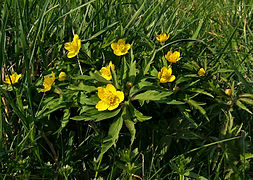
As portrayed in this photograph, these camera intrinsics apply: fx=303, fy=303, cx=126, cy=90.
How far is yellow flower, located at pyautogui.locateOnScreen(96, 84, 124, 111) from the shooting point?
1.33 meters

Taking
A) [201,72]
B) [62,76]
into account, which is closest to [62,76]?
[62,76]

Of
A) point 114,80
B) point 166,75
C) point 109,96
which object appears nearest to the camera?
point 109,96

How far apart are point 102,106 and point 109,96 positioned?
0.25 ft

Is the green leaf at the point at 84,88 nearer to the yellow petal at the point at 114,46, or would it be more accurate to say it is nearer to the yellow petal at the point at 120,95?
the yellow petal at the point at 120,95

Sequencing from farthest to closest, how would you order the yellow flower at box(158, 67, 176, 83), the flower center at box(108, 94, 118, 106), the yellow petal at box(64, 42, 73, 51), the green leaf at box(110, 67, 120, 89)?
the yellow petal at box(64, 42, 73, 51), the yellow flower at box(158, 67, 176, 83), the green leaf at box(110, 67, 120, 89), the flower center at box(108, 94, 118, 106)

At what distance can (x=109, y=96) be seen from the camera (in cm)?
131

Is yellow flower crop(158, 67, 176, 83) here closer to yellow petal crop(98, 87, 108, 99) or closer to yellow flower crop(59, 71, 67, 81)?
yellow petal crop(98, 87, 108, 99)

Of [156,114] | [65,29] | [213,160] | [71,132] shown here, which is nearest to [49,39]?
[65,29]

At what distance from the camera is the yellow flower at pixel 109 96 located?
133 cm

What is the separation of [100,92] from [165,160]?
528mm

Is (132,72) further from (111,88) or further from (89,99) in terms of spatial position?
(89,99)

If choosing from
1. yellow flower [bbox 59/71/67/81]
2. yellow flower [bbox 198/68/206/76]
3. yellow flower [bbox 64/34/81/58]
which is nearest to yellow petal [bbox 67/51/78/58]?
yellow flower [bbox 64/34/81/58]

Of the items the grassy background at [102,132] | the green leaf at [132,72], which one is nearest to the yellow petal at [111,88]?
the green leaf at [132,72]

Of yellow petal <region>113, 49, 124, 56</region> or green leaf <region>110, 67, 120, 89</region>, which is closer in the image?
green leaf <region>110, 67, 120, 89</region>
